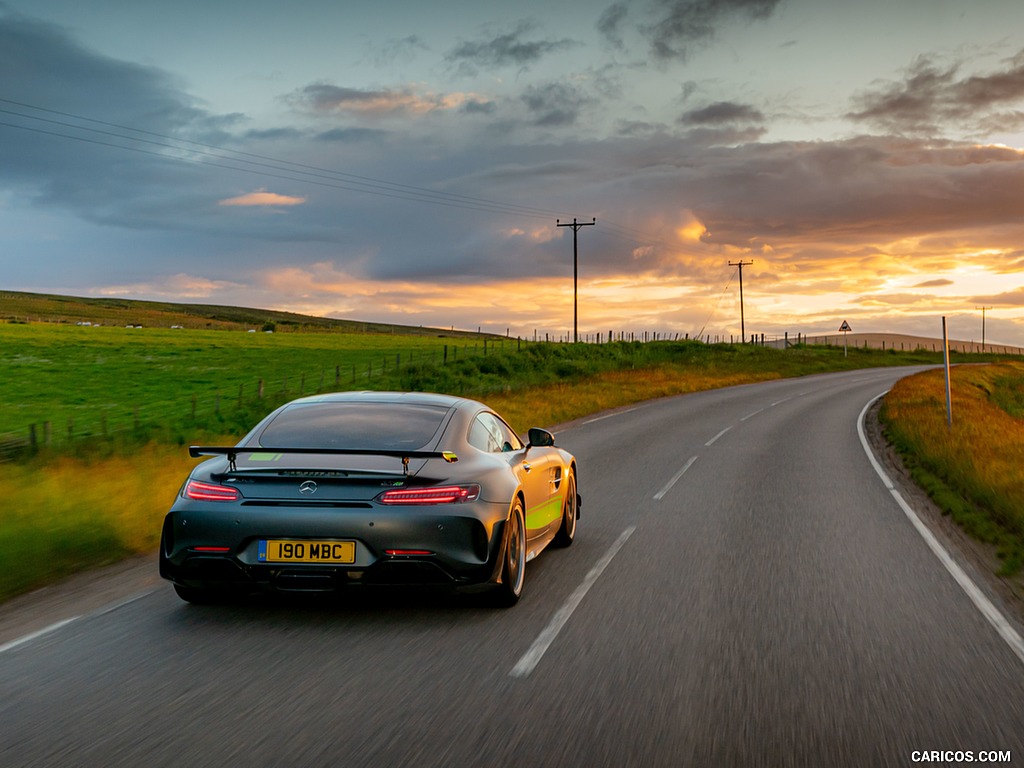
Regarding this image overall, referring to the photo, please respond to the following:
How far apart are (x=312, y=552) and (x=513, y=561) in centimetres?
149

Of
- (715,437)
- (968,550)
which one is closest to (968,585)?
(968,550)

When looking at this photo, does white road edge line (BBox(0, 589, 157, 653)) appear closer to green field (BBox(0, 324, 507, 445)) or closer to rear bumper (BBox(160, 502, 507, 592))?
rear bumper (BBox(160, 502, 507, 592))

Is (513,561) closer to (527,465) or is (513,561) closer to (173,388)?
(527,465)

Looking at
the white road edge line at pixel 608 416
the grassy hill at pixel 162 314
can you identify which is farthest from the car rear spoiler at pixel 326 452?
the grassy hill at pixel 162 314

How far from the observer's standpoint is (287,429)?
679 centimetres

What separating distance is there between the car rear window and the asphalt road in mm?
1126

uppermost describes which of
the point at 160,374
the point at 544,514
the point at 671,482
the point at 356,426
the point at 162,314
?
the point at 162,314

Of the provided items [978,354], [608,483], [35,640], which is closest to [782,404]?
[608,483]

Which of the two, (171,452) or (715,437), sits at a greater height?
(171,452)

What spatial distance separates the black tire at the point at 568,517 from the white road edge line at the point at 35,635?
417 cm

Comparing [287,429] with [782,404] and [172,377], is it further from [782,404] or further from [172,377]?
[172,377]

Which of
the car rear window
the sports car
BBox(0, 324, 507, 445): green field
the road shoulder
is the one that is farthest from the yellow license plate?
BBox(0, 324, 507, 445): green field

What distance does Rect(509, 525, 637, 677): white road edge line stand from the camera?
5.20m

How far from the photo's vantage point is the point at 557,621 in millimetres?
6219
